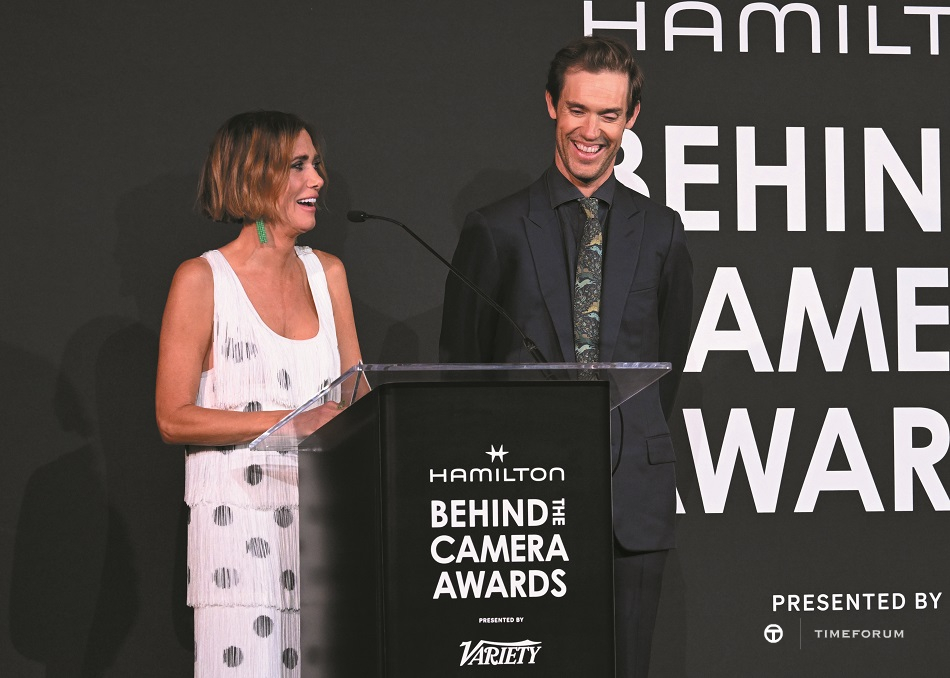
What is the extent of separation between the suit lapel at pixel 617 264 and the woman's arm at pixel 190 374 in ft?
2.95

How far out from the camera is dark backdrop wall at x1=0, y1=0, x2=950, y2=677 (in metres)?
4.08

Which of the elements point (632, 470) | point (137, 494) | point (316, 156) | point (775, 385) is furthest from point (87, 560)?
point (775, 385)

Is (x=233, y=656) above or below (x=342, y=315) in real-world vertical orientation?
below

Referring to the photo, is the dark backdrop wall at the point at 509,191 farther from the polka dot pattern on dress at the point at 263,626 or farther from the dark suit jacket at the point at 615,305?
the polka dot pattern on dress at the point at 263,626

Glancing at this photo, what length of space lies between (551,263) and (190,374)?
100cm

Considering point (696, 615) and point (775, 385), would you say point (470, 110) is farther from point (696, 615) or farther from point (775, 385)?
point (696, 615)

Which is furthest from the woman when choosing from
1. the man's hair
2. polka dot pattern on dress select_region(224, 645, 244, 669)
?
the man's hair

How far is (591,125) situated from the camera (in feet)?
11.5

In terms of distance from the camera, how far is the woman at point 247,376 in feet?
9.52

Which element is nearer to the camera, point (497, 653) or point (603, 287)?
point (497, 653)

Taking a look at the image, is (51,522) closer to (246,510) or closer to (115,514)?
(115,514)

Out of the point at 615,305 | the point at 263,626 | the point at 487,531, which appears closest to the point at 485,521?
the point at 487,531

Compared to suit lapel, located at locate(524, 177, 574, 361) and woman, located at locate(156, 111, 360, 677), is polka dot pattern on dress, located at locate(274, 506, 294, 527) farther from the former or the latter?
suit lapel, located at locate(524, 177, 574, 361)

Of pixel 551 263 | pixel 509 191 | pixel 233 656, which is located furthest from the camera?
pixel 509 191
